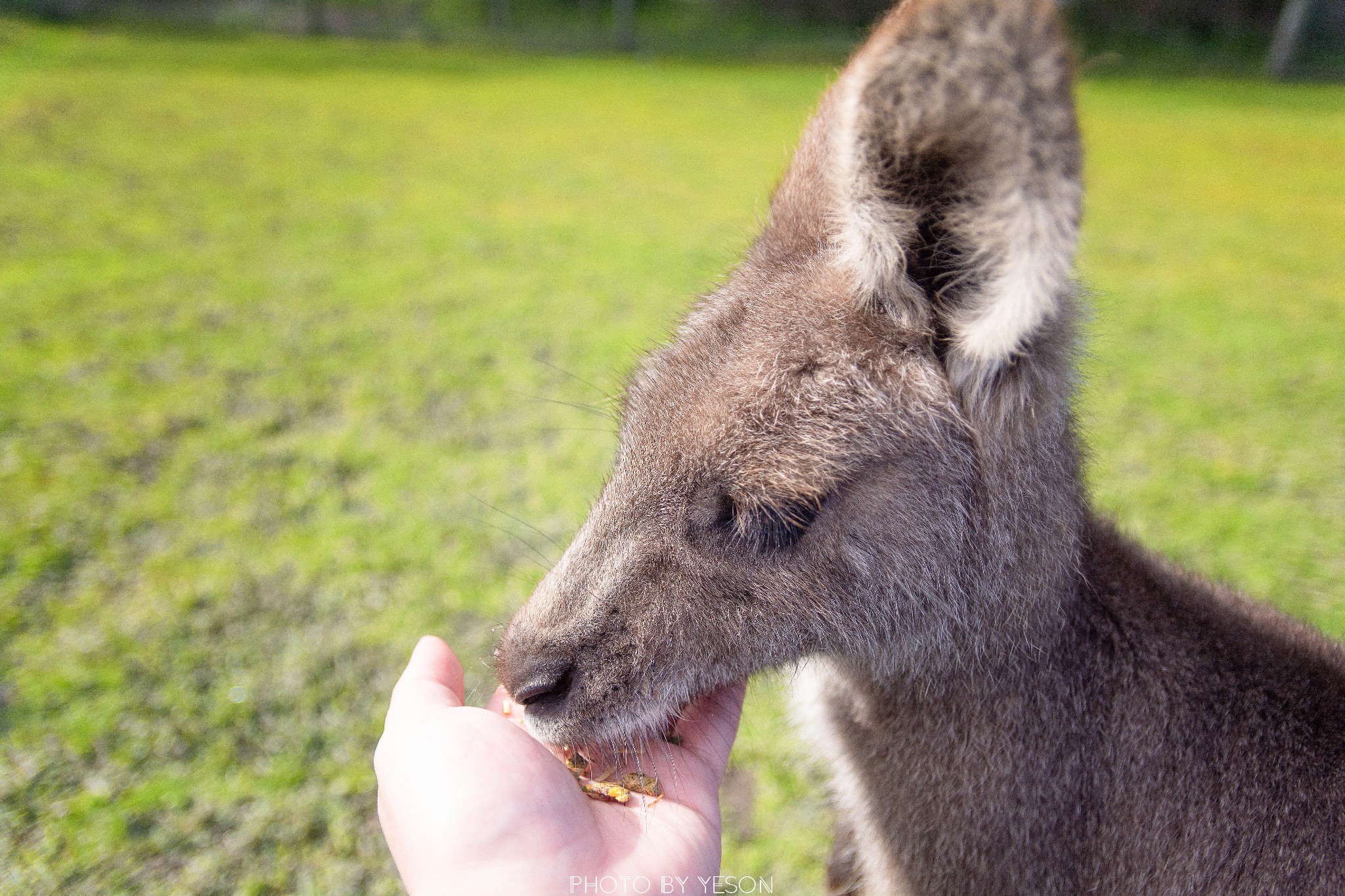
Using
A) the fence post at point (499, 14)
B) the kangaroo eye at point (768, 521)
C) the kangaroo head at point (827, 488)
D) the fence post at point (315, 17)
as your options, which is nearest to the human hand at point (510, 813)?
the kangaroo head at point (827, 488)

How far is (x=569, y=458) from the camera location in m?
4.60

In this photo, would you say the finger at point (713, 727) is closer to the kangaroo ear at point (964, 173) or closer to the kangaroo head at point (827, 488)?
the kangaroo head at point (827, 488)

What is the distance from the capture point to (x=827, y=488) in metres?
1.65

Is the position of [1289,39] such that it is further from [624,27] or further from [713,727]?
[713,727]

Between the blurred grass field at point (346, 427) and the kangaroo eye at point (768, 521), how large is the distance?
611 mm

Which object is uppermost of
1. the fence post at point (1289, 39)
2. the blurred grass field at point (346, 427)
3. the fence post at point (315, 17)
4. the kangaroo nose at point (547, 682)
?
the fence post at point (1289, 39)

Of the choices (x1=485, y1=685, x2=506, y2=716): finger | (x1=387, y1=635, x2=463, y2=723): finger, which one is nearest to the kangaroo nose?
(x1=485, y1=685, x2=506, y2=716): finger

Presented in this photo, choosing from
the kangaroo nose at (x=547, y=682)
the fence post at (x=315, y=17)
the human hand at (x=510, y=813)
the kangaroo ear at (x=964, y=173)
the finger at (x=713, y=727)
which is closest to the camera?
the kangaroo ear at (x=964, y=173)

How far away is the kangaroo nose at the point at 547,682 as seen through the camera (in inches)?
66.2

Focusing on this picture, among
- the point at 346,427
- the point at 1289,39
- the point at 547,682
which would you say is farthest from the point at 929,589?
the point at 1289,39

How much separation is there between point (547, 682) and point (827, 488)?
639mm

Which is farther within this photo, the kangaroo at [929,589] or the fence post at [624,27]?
the fence post at [624,27]

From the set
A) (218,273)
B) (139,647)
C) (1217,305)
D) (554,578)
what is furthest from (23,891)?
(1217,305)

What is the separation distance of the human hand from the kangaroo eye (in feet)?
1.39
